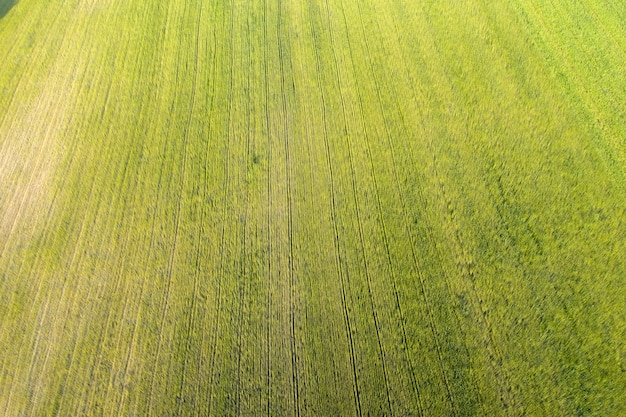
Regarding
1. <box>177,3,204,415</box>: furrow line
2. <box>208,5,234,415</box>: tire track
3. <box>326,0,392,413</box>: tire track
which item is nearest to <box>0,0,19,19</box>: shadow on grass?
<box>177,3,204,415</box>: furrow line

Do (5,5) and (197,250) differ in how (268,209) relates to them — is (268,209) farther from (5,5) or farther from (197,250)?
(5,5)

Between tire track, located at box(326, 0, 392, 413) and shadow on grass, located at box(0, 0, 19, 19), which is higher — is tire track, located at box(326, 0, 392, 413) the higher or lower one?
the lower one

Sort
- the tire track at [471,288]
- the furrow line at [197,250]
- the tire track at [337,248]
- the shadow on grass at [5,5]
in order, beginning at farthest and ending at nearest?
the shadow on grass at [5,5] → the furrow line at [197,250] → the tire track at [337,248] → the tire track at [471,288]

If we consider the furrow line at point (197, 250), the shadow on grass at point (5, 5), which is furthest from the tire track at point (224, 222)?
the shadow on grass at point (5, 5)

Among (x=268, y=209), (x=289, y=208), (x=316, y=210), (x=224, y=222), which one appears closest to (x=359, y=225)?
(x=316, y=210)

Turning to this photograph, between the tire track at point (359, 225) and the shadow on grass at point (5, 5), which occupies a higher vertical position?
the shadow on grass at point (5, 5)

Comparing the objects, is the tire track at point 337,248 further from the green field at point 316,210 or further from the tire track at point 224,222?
the tire track at point 224,222

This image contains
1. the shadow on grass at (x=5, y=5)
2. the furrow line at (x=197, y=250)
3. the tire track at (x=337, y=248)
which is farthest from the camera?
the shadow on grass at (x=5, y=5)

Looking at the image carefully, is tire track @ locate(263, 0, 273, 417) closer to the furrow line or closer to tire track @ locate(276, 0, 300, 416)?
tire track @ locate(276, 0, 300, 416)
